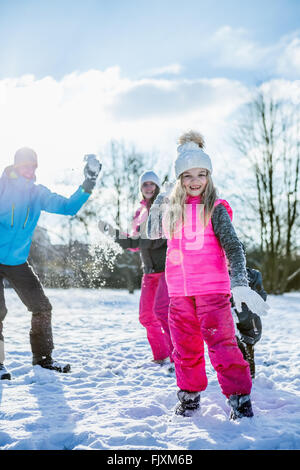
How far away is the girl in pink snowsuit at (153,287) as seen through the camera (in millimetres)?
3666

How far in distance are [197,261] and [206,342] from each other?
0.49 m

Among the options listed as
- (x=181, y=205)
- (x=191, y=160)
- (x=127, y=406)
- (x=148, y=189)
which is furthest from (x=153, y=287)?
(x=191, y=160)

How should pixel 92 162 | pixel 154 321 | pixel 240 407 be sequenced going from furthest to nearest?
pixel 154 321 → pixel 92 162 → pixel 240 407

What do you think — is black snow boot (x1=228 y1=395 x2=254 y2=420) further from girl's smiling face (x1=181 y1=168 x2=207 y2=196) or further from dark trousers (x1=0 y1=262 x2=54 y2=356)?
dark trousers (x1=0 y1=262 x2=54 y2=356)

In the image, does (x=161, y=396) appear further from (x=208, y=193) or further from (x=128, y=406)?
(x=208, y=193)

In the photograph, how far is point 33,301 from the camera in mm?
3385

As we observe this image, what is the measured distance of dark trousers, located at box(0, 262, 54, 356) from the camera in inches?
132

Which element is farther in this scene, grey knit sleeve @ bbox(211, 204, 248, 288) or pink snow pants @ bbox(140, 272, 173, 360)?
pink snow pants @ bbox(140, 272, 173, 360)

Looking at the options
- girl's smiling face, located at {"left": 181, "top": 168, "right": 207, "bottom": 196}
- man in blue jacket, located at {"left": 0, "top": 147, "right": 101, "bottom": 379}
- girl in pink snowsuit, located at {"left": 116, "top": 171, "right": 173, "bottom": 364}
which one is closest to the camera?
girl's smiling face, located at {"left": 181, "top": 168, "right": 207, "bottom": 196}

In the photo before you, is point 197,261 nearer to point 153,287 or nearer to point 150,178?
point 153,287

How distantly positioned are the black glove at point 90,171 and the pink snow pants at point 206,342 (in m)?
1.52

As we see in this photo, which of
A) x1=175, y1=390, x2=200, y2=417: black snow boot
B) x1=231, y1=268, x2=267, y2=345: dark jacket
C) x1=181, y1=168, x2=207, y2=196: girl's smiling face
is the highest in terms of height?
x1=181, y1=168, x2=207, y2=196: girl's smiling face

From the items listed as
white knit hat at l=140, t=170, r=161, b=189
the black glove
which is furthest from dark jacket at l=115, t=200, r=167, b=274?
the black glove

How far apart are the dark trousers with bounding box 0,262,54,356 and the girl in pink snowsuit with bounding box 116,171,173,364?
939 millimetres
